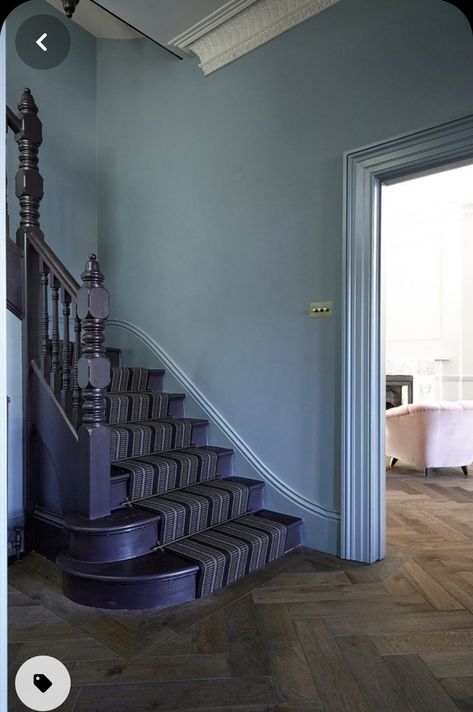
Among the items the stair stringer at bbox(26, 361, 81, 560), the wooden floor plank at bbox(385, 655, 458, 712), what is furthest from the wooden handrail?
the wooden floor plank at bbox(385, 655, 458, 712)

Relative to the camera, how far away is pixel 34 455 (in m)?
2.96

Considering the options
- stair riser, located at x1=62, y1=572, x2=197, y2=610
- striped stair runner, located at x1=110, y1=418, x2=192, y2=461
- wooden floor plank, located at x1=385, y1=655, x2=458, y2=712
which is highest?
striped stair runner, located at x1=110, y1=418, x2=192, y2=461

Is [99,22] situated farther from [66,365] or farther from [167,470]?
[167,470]

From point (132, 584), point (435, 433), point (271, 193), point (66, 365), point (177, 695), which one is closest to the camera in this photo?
point (177, 695)

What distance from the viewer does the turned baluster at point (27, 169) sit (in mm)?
2998

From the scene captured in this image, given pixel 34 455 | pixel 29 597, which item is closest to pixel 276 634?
pixel 29 597

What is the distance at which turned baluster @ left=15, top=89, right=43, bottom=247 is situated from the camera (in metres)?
3.00

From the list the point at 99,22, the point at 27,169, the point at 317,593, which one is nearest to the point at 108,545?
the point at 317,593

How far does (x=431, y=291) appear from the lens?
708 centimetres

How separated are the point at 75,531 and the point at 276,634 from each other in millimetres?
1034

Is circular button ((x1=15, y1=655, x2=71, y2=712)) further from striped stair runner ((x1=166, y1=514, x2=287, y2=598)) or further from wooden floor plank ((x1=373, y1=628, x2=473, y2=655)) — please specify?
wooden floor plank ((x1=373, y1=628, x2=473, y2=655))

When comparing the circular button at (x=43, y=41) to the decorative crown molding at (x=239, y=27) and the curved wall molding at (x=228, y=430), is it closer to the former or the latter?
the decorative crown molding at (x=239, y=27)

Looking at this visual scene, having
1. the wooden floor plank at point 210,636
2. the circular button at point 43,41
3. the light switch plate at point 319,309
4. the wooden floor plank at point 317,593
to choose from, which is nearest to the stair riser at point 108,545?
the wooden floor plank at point 210,636

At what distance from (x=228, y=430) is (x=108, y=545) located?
122 centimetres
